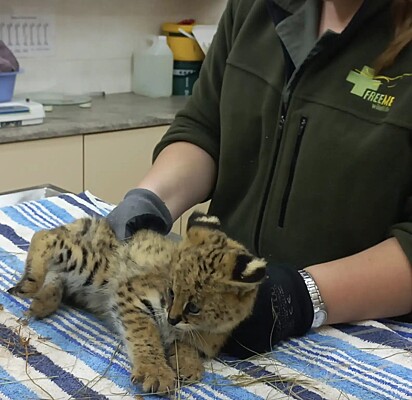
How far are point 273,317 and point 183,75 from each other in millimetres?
2333

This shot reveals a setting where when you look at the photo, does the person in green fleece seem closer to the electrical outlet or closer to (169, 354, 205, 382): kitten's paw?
(169, 354, 205, 382): kitten's paw

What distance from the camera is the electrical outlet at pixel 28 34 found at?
281cm

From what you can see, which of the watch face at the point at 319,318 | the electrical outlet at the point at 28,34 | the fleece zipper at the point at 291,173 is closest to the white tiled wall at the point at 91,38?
the electrical outlet at the point at 28,34

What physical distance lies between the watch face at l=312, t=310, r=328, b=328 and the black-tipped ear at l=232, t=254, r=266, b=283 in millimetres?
157

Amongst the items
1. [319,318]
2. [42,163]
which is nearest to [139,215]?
[319,318]

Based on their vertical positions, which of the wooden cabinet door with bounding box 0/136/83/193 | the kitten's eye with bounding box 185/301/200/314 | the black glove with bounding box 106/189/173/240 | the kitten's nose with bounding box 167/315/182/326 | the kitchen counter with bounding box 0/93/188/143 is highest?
the black glove with bounding box 106/189/173/240

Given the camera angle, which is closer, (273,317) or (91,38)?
(273,317)

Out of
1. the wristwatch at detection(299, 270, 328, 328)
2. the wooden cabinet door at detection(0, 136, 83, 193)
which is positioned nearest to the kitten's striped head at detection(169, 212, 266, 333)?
the wristwatch at detection(299, 270, 328, 328)

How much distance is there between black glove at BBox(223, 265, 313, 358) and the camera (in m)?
1.05

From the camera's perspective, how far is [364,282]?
1137 millimetres

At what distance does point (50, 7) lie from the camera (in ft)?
9.46

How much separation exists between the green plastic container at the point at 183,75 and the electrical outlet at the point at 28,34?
60 centimetres

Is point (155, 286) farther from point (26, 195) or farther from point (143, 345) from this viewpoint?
point (26, 195)

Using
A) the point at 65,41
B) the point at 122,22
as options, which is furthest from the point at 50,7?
the point at 122,22
